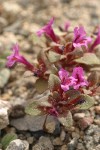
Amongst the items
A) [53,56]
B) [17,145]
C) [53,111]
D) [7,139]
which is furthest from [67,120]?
[53,56]

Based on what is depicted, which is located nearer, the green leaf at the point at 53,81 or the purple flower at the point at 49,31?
the green leaf at the point at 53,81

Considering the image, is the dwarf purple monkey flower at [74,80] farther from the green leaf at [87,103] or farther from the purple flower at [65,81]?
the green leaf at [87,103]

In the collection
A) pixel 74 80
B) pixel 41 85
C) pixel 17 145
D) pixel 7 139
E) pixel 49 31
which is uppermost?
pixel 49 31

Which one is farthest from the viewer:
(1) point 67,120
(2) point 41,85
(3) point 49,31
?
(3) point 49,31

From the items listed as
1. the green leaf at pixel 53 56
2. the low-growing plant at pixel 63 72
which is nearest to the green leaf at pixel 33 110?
the low-growing plant at pixel 63 72

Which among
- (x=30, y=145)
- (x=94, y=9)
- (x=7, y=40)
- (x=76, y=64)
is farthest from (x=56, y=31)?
(x=94, y=9)

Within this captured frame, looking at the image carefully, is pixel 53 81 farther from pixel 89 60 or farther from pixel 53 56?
pixel 89 60
